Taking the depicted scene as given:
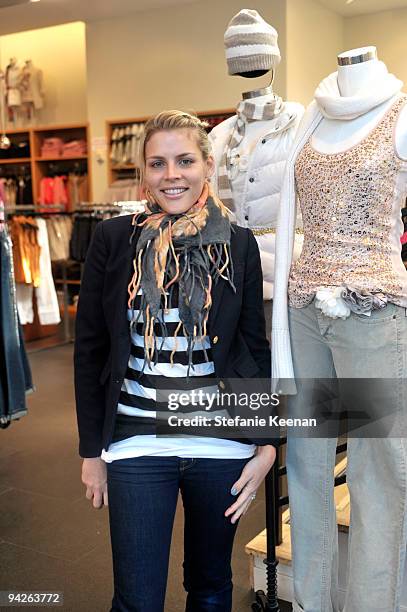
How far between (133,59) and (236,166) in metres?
5.44

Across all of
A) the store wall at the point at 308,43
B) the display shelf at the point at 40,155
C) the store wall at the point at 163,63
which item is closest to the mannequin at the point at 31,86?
the display shelf at the point at 40,155

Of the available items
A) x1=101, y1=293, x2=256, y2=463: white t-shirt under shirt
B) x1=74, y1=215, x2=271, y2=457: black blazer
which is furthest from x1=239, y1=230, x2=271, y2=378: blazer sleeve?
x1=101, y1=293, x2=256, y2=463: white t-shirt under shirt

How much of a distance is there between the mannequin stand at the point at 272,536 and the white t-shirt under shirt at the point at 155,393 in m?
0.64

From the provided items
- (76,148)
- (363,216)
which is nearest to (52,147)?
(76,148)

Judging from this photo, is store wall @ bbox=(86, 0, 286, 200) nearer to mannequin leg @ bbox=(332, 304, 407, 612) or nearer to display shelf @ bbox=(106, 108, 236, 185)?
display shelf @ bbox=(106, 108, 236, 185)

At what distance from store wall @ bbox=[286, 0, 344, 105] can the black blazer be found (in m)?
4.96

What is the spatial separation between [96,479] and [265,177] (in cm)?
105

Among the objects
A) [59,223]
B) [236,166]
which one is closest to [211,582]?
[236,166]

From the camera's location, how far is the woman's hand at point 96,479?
1.48m

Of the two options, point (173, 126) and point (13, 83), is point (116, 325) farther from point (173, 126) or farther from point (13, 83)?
point (13, 83)

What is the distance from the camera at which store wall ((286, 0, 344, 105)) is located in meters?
6.02

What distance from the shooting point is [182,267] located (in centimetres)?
142

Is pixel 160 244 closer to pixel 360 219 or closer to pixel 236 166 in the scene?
pixel 360 219

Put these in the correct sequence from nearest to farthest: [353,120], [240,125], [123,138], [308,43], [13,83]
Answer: [353,120], [240,125], [308,43], [123,138], [13,83]
